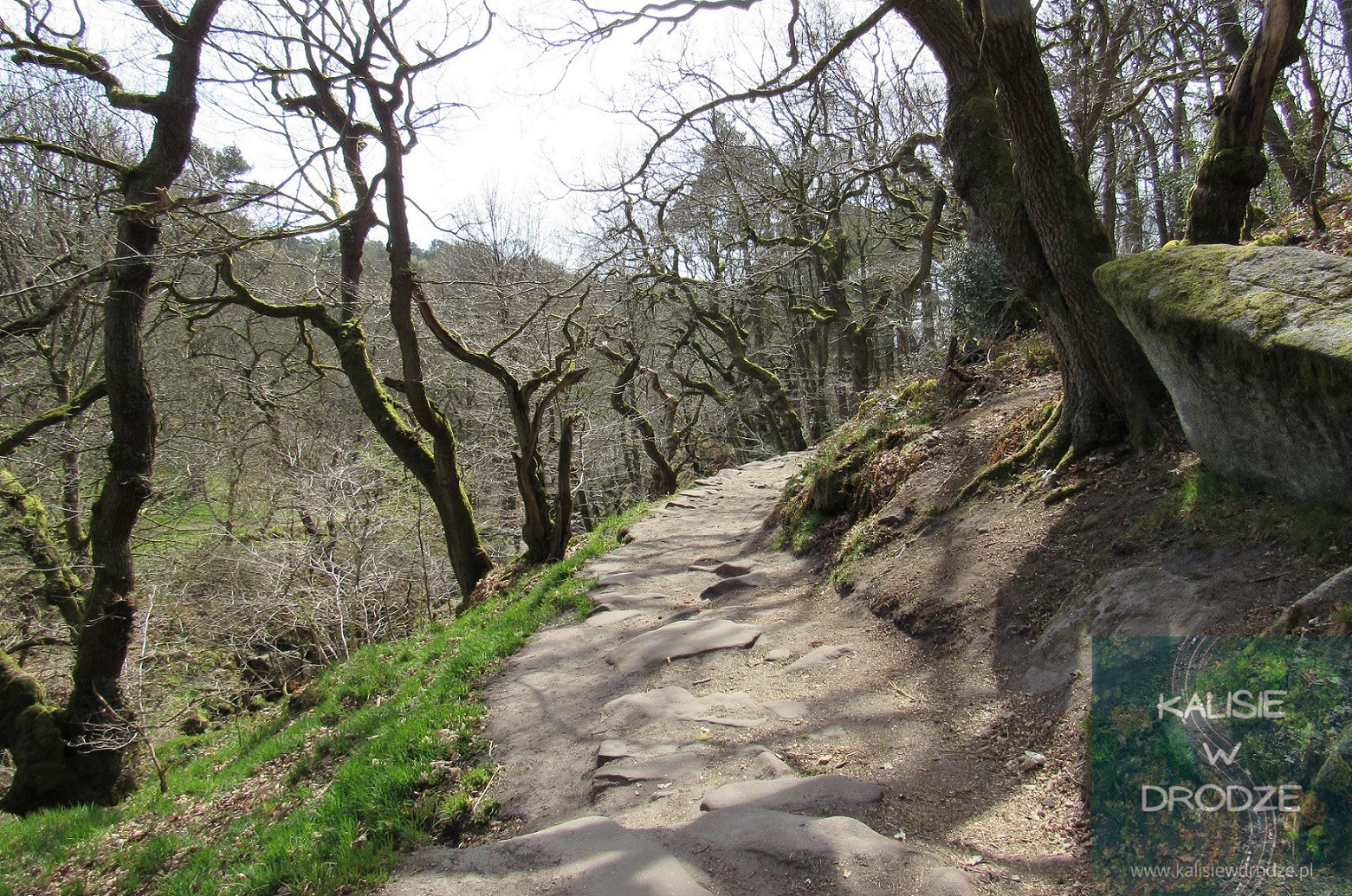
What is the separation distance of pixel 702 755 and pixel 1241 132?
4745mm

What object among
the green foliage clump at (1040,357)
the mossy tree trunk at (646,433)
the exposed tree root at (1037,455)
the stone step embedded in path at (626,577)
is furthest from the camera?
the mossy tree trunk at (646,433)

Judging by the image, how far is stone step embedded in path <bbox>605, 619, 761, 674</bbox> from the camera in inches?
211

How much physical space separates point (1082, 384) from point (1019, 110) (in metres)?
1.78

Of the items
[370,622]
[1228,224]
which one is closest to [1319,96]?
[1228,224]

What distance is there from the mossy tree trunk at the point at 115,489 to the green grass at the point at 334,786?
57cm

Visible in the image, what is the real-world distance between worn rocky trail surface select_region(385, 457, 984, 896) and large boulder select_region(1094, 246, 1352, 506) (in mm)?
1977

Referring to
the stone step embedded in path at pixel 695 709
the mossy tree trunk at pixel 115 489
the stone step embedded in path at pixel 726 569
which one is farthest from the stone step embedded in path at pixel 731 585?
the mossy tree trunk at pixel 115 489

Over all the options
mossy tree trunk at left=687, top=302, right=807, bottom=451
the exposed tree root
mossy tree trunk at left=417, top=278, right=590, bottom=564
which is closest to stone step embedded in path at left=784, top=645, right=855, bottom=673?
the exposed tree root

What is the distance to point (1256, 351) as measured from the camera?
3.23 meters

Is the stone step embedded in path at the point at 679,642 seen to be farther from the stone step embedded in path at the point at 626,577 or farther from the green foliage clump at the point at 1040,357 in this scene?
the green foliage clump at the point at 1040,357

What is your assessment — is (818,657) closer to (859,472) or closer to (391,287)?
(859,472)

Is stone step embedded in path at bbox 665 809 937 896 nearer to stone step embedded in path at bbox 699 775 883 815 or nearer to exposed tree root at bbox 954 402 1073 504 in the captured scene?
stone step embedded in path at bbox 699 775 883 815

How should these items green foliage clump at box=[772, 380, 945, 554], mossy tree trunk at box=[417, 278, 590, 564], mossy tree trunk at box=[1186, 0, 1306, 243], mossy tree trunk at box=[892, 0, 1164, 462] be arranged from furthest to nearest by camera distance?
mossy tree trunk at box=[417, 278, 590, 564], green foliage clump at box=[772, 380, 945, 554], mossy tree trunk at box=[892, 0, 1164, 462], mossy tree trunk at box=[1186, 0, 1306, 243]

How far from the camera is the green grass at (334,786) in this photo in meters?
3.82
